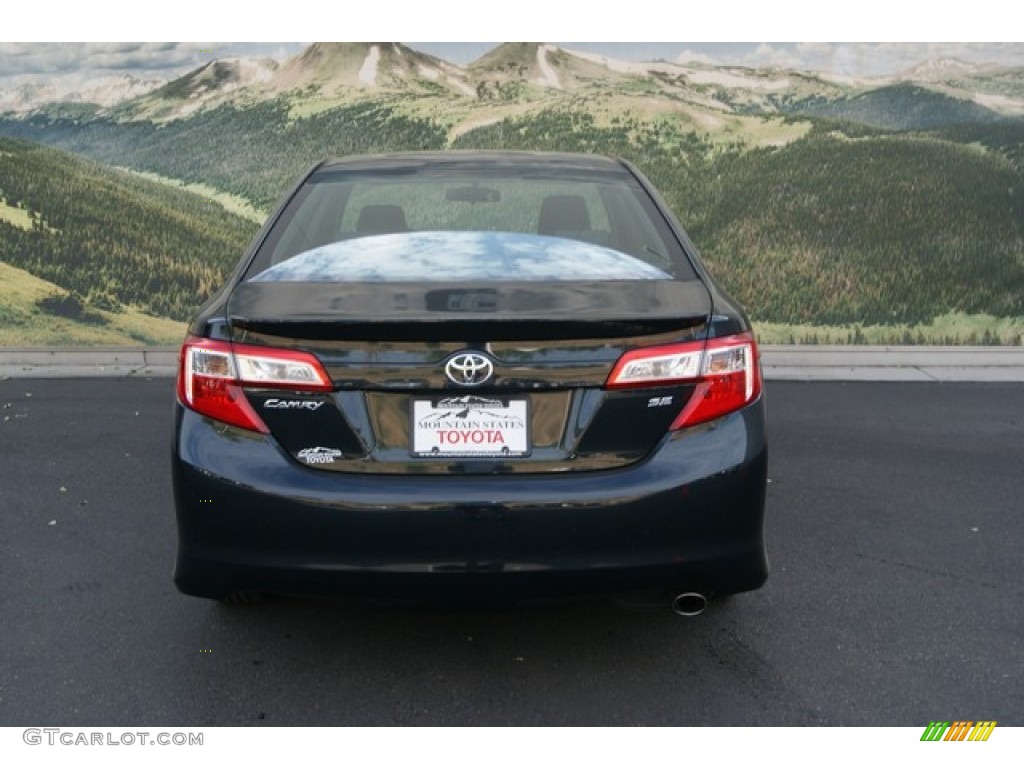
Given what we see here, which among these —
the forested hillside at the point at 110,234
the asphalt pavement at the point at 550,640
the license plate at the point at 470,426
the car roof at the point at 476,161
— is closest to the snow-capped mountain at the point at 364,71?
the forested hillside at the point at 110,234

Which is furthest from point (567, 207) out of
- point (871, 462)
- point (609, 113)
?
point (609, 113)

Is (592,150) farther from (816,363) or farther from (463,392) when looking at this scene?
(463,392)

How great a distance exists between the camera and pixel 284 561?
303 cm

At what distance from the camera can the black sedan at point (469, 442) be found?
2953 mm

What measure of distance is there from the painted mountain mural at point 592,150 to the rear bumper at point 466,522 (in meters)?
7.25

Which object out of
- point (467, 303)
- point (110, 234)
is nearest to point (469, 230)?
point (467, 303)

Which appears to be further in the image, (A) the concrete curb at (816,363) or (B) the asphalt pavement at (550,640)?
(A) the concrete curb at (816,363)

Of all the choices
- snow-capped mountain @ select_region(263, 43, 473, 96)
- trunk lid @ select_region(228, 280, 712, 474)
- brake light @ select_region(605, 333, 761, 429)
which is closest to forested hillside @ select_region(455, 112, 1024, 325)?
snow-capped mountain @ select_region(263, 43, 473, 96)

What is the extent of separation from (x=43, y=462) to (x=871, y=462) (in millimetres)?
4461

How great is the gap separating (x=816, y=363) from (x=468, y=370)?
270 inches

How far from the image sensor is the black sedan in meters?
2.95

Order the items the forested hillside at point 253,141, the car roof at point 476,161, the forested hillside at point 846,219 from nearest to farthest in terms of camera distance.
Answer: the car roof at point 476,161 → the forested hillside at point 846,219 → the forested hillside at point 253,141

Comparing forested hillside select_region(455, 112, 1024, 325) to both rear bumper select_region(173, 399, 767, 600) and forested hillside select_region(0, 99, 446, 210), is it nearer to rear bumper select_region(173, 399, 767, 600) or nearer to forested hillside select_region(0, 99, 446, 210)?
forested hillside select_region(0, 99, 446, 210)
